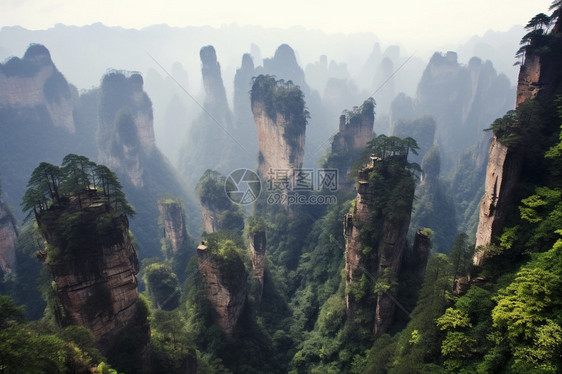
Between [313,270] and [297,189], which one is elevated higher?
[297,189]

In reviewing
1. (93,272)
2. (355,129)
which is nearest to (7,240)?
(93,272)

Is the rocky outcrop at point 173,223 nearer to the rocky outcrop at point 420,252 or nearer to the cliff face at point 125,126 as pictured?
the cliff face at point 125,126

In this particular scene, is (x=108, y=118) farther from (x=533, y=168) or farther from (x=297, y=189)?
(x=533, y=168)

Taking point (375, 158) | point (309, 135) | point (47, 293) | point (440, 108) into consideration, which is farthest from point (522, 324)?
point (440, 108)

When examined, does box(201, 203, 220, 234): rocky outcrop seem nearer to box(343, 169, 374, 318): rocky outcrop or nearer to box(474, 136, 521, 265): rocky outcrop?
box(343, 169, 374, 318): rocky outcrop

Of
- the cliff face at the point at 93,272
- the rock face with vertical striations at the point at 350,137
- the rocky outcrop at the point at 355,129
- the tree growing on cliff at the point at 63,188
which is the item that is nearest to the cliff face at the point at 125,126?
the rock face with vertical striations at the point at 350,137

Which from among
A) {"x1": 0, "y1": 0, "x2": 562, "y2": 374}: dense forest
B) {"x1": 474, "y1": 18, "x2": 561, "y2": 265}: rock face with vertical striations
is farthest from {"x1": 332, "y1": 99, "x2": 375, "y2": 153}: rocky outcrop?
{"x1": 474, "y1": 18, "x2": 561, "y2": 265}: rock face with vertical striations
